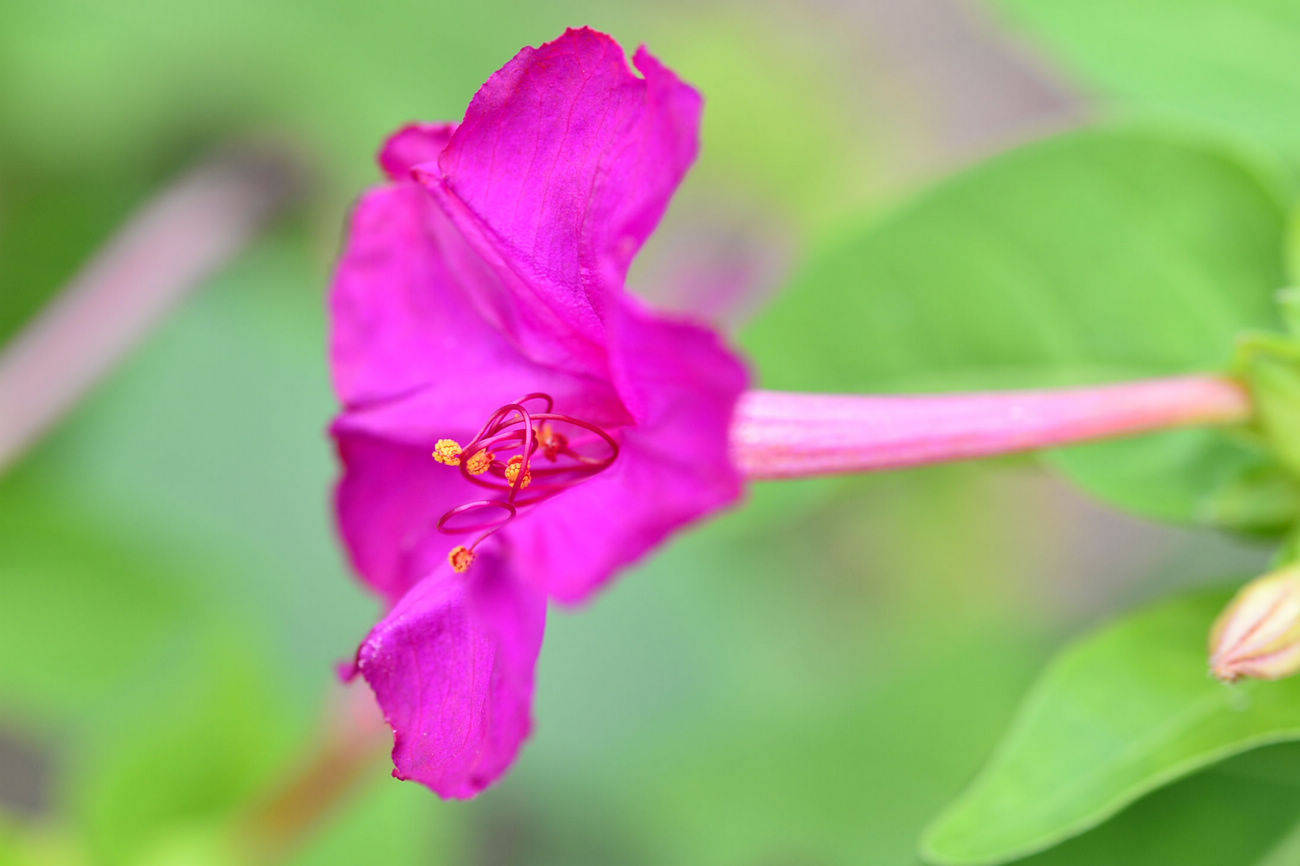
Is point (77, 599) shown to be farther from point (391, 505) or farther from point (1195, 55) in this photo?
point (1195, 55)

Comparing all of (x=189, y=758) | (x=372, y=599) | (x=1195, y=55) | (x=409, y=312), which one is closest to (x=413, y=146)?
(x=409, y=312)

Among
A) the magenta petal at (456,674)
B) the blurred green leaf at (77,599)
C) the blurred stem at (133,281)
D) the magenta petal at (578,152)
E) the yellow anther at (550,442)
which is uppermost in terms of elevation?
the blurred stem at (133,281)

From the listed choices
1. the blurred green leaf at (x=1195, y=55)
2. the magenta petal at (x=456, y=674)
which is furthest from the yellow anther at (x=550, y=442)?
the blurred green leaf at (x=1195, y=55)

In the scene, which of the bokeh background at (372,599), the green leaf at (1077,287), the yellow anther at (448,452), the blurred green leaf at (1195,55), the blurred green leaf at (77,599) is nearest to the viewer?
the yellow anther at (448,452)

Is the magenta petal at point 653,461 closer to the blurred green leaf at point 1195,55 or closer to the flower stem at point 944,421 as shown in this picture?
the flower stem at point 944,421

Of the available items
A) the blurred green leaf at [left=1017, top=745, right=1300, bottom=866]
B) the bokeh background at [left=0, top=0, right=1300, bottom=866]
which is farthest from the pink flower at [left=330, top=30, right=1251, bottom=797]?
the bokeh background at [left=0, top=0, right=1300, bottom=866]
